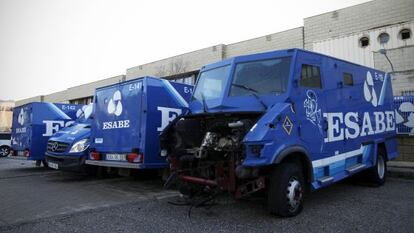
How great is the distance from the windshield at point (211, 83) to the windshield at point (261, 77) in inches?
9.8

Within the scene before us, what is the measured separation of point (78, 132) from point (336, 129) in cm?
689

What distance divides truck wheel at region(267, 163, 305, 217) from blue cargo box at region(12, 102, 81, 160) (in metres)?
9.28

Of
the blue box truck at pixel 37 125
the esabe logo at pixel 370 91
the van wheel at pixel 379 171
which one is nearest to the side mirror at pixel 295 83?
the esabe logo at pixel 370 91

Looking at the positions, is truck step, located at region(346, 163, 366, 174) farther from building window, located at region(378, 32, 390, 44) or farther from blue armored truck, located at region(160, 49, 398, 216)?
building window, located at region(378, 32, 390, 44)

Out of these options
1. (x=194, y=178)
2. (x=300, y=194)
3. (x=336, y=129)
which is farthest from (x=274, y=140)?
(x=336, y=129)

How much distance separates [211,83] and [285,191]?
2459 mm

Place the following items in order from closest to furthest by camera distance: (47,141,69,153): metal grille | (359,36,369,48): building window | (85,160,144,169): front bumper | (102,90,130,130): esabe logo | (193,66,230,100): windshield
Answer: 1. (193,66,230,100): windshield
2. (85,160,144,169): front bumper
3. (102,90,130,130): esabe logo
4. (47,141,69,153): metal grille
5. (359,36,369,48): building window

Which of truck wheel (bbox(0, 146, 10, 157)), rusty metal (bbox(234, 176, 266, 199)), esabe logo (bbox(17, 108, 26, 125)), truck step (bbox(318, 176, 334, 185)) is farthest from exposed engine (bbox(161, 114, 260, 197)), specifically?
truck wheel (bbox(0, 146, 10, 157))

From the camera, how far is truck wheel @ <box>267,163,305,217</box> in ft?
15.2

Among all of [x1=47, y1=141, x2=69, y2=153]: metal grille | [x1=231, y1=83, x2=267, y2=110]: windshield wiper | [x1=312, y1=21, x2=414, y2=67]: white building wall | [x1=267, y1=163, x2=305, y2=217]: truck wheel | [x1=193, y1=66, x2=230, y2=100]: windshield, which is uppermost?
[x1=312, y1=21, x2=414, y2=67]: white building wall

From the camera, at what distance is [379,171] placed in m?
7.59

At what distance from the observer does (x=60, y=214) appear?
527 centimetres

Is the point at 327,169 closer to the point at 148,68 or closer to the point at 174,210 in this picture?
the point at 174,210

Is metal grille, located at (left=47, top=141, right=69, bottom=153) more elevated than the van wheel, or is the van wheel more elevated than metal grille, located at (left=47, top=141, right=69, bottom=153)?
metal grille, located at (left=47, top=141, right=69, bottom=153)
